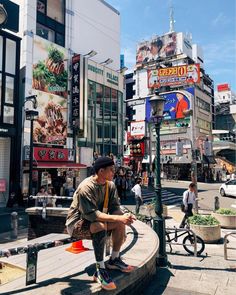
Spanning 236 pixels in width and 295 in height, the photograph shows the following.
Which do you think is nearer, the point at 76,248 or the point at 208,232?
the point at 76,248

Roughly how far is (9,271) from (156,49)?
302 feet

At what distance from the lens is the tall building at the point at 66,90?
21.7 meters

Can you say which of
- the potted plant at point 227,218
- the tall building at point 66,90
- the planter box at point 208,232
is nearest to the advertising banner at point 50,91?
the tall building at point 66,90

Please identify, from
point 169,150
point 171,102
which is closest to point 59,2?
point 171,102

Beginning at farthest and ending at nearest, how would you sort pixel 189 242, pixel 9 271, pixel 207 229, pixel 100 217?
1. pixel 207 229
2. pixel 189 242
3. pixel 9 271
4. pixel 100 217

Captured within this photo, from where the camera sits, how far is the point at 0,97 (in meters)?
19.6

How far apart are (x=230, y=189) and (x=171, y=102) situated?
29206 millimetres

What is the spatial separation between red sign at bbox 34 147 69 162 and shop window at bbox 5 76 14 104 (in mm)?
3807

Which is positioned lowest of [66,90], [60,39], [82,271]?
[82,271]

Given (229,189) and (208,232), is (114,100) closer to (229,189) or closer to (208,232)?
(229,189)

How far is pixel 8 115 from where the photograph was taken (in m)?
20.0

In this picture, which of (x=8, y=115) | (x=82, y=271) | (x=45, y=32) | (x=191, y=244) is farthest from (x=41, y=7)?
(x=82, y=271)

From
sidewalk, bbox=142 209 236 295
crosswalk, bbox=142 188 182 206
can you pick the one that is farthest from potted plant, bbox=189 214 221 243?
crosswalk, bbox=142 188 182 206

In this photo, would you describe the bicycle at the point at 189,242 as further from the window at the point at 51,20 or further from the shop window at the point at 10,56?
the window at the point at 51,20
